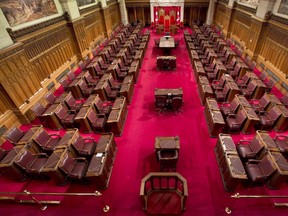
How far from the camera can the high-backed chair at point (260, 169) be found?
4395 mm

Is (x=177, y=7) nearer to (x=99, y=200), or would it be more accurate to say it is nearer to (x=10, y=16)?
(x=10, y=16)

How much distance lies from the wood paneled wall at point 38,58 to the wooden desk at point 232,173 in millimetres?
7441

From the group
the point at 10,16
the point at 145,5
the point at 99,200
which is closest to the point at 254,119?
the point at 99,200

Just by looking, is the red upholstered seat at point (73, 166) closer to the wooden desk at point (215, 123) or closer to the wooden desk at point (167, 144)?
the wooden desk at point (167, 144)

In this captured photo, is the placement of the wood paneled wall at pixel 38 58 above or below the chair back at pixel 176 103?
above

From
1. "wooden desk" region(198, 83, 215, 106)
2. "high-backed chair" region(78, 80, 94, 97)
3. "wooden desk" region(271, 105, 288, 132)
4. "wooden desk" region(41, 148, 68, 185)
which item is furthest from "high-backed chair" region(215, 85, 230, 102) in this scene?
"wooden desk" region(41, 148, 68, 185)

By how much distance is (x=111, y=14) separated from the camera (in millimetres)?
17156

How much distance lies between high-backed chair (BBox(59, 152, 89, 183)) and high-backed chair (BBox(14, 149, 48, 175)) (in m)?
0.81

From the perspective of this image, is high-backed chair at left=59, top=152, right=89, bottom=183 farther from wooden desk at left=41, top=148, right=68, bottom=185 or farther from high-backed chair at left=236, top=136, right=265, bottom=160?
high-backed chair at left=236, top=136, right=265, bottom=160

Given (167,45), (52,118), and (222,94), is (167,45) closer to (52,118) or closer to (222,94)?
(222,94)

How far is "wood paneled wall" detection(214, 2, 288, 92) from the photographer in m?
8.49

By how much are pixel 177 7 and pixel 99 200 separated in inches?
754

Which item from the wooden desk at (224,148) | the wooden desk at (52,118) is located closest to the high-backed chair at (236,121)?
the wooden desk at (224,148)

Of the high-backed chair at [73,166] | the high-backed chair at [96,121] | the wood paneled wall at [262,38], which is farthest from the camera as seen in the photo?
the wood paneled wall at [262,38]
